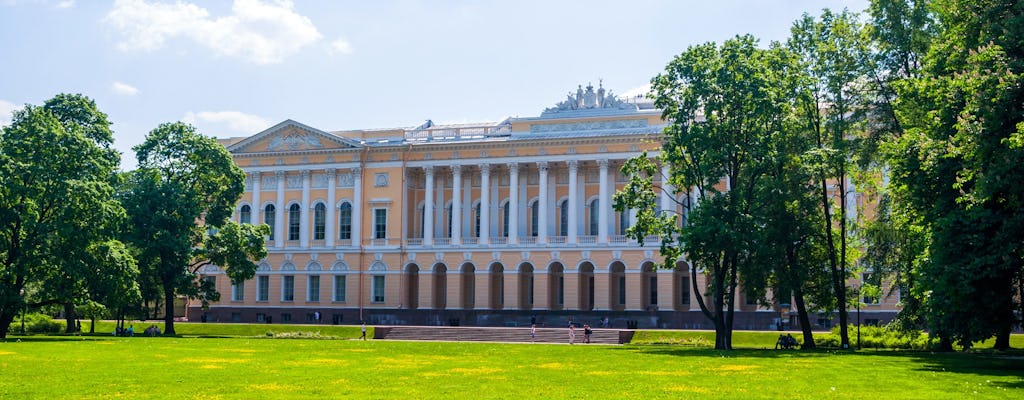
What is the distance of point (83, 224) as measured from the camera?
4591 cm

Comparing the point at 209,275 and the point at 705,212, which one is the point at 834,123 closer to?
the point at 705,212

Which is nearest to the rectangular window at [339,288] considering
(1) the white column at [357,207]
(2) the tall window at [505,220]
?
(1) the white column at [357,207]

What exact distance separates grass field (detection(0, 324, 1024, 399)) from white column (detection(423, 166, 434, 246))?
3673 cm

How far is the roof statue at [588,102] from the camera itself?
7275 centimetres

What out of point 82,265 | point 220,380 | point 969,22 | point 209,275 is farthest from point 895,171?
point 209,275

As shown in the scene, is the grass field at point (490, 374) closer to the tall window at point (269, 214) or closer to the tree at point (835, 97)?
the tree at point (835, 97)

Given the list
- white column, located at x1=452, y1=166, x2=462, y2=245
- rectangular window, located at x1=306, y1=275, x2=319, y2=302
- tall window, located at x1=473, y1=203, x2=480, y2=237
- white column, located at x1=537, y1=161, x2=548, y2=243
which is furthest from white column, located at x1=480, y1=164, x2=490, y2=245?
rectangular window, located at x1=306, y1=275, x2=319, y2=302

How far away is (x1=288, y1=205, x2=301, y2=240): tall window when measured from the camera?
258ft

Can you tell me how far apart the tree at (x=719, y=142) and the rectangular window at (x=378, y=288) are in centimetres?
3336

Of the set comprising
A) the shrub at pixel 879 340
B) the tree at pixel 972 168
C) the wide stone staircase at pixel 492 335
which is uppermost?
the tree at pixel 972 168

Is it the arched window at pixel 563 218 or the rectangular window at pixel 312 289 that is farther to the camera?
the rectangular window at pixel 312 289

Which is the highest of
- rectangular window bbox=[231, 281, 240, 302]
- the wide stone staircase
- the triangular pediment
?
the triangular pediment

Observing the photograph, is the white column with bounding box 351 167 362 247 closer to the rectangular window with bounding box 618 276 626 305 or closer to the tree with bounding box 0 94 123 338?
the rectangular window with bounding box 618 276 626 305

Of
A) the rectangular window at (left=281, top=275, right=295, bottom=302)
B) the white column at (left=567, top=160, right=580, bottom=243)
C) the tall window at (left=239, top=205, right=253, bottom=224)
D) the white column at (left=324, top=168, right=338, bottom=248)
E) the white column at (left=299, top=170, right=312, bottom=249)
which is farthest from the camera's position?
the tall window at (left=239, top=205, right=253, bottom=224)
